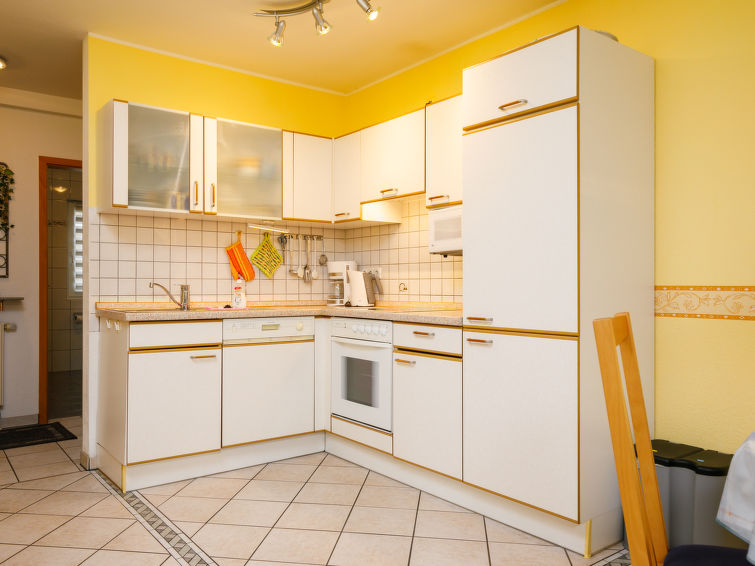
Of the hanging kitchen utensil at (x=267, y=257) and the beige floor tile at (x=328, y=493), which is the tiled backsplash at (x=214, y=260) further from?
the beige floor tile at (x=328, y=493)

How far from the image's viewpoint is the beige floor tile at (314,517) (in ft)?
7.93

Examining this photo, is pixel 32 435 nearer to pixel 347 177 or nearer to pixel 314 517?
pixel 314 517

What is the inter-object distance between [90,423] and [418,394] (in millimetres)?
2012

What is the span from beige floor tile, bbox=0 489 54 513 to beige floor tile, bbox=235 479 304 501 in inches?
40.4

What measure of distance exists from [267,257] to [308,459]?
148 cm

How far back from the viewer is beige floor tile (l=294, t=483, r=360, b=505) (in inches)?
107

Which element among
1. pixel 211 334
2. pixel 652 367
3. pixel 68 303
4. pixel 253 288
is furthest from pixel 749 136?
pixel 68 303

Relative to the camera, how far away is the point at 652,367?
2.43 meters

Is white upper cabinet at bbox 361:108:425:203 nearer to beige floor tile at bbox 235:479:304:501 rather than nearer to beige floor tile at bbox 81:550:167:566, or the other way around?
beige floor tile at bbox 235:479:304:501

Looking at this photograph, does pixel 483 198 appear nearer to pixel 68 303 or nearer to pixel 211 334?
pixel 211 334

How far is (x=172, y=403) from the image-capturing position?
2.92 m

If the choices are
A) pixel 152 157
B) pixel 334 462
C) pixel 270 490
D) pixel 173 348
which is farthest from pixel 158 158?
pixel 334 462

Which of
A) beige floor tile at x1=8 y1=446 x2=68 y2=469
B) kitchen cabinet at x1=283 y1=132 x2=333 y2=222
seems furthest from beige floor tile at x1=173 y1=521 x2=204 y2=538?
kitchen cabinet at x1=283 y1=132 x2=333 y2=222

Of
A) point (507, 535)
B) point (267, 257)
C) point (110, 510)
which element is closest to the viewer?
point (507, 535)
